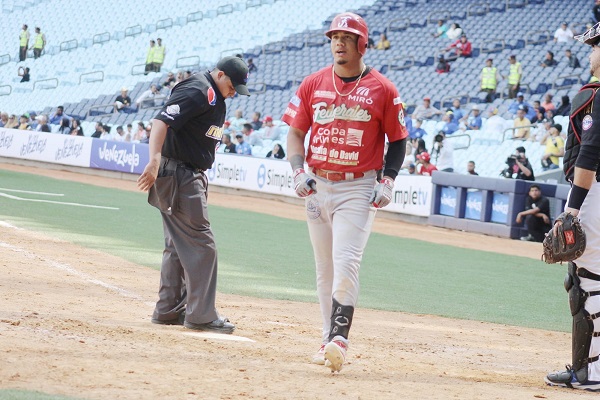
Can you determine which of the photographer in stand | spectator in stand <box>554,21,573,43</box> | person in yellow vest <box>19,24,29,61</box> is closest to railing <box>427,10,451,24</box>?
spectator in stand <box>554,21,573,43</box>

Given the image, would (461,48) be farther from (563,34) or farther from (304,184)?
(304,184)

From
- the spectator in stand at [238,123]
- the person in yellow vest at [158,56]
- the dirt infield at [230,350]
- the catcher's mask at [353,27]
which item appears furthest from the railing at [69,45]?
the catcher's mask at [353,27]

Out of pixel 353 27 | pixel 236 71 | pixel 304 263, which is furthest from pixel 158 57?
pixel 353 27

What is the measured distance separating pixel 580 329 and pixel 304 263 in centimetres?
724

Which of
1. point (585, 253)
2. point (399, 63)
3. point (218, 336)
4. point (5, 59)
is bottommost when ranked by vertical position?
point (218, 336)

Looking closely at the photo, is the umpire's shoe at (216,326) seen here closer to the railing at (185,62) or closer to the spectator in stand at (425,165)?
the spectator in stand at (425,165)

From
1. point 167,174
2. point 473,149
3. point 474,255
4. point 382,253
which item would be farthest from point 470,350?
point 473,149

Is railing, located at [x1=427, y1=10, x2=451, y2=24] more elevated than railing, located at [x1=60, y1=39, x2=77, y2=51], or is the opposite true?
railing, located at [x1=427, y1=10, x2=451, y2=24]

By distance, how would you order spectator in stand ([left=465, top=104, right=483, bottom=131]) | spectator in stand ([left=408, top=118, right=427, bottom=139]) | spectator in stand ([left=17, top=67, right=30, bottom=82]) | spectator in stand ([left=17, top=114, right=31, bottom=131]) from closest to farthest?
1. spectator in stand ([left=408, top=118, right=427, bottom=139])
2. spectator in stand ([left=465, top=104, right=483, bottom=131])
3. spectator in stand ([left=17, top=114, right=31, bottom=131])
4. spectator in stand ([left=17, top=67, right=30, bottom=82])

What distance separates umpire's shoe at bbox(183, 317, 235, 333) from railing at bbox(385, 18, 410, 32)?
28.7m

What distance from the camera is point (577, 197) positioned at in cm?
579

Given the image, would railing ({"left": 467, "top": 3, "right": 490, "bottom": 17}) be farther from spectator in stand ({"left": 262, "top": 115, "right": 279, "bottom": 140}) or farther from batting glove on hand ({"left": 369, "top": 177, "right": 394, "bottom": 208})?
batting glove on hand ({"left": 369, "top": 177, "right": 394, "bottom": 208})

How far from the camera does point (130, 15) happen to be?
4481 centimetres

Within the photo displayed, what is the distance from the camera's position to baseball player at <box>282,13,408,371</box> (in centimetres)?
602
